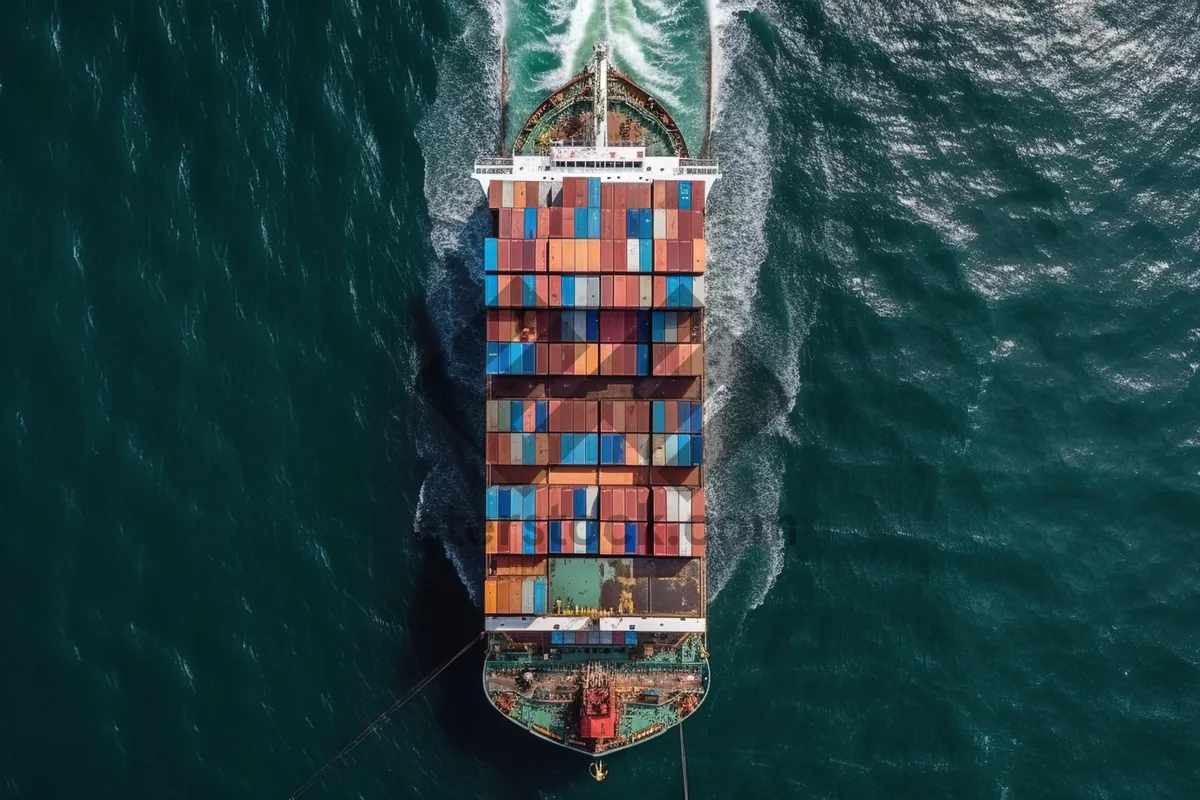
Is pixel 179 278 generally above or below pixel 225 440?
above

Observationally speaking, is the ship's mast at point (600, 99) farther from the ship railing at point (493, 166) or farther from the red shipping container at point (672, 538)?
the red shipping container at point (672, 538)

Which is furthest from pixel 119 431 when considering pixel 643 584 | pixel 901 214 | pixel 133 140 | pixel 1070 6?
pixel 1070 6

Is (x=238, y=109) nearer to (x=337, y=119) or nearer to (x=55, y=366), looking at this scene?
(x=337, y=119)

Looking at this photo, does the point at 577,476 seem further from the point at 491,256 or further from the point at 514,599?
the point at 491,256

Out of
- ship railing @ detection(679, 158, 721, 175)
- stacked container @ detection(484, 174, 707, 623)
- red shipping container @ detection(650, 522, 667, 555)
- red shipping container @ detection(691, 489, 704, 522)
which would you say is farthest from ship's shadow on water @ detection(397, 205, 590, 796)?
red shipping container @ detection(691, 489, 704, 522)

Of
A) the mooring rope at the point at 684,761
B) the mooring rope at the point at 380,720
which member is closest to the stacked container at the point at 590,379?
the mooring rope at the point at 380,720

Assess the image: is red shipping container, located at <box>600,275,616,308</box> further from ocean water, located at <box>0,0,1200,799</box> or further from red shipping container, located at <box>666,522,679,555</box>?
red shipping container, located at <box>666,522,679,555</box>

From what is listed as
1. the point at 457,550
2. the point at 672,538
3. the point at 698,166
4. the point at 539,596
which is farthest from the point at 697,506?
the point at 698,166
